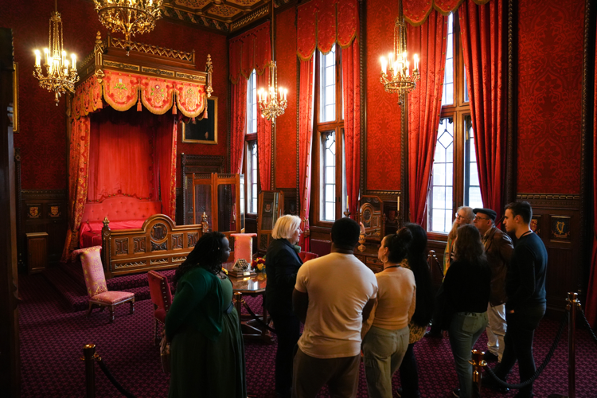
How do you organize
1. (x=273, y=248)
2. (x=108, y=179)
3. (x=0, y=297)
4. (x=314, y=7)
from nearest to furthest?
(x=0, y=297) → (x=273, y=248) → (x=314, y=7) → (x=108, y=179)

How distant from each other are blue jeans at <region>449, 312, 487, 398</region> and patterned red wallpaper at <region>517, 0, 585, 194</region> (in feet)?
10.3

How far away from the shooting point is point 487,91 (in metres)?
5.55

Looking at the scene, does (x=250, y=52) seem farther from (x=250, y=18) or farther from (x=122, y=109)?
(x=122, y=109)

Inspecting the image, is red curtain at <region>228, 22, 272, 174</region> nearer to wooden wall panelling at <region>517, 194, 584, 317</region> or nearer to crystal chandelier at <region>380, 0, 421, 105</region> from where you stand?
crystal chandelier at <region>380, 0, 421, 105</region>

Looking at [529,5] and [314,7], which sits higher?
[314,7]

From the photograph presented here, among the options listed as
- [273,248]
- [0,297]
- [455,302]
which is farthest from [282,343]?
[0,297]

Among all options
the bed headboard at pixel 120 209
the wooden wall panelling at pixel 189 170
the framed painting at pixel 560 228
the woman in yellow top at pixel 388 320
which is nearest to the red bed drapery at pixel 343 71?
the wooden wall panelling at pixel 189 170

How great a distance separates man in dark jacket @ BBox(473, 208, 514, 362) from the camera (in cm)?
335

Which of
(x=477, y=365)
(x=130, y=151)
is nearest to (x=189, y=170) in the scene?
(x=130, y=151)

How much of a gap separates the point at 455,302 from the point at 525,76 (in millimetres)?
3883

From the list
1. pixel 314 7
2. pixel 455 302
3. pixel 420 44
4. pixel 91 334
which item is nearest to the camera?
pixel 455 302

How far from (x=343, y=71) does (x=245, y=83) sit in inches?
129

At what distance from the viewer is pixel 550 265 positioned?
5145mm

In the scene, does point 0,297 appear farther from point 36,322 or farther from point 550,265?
point 550,265
